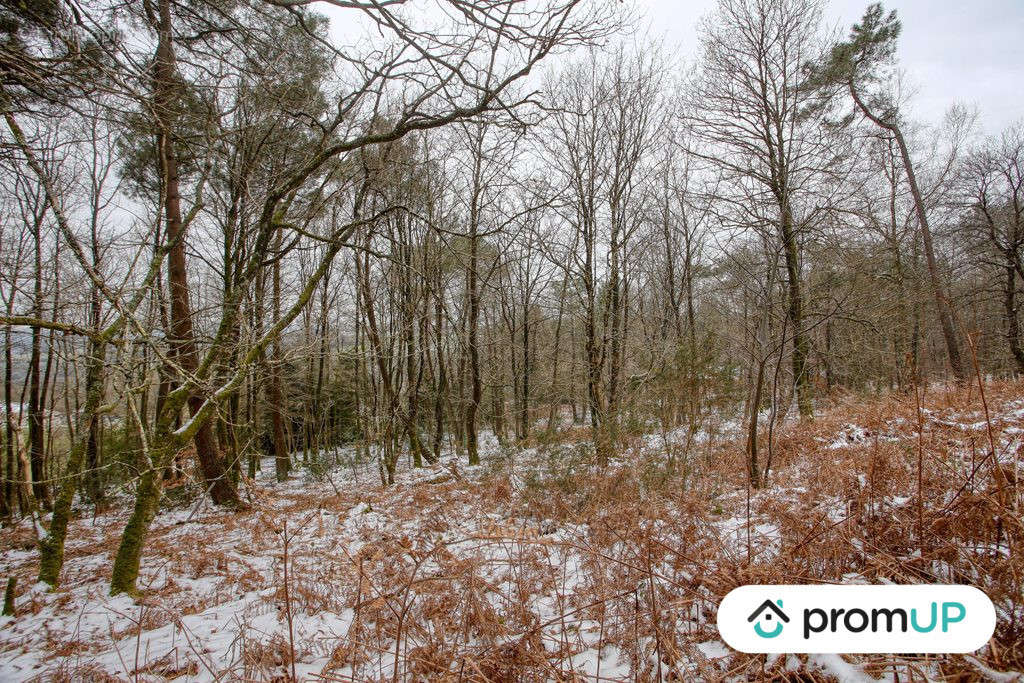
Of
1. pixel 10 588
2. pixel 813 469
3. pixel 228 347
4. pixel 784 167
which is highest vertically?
pixel 784 167

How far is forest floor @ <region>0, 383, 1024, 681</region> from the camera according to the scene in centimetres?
181

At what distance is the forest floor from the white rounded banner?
0.08 m

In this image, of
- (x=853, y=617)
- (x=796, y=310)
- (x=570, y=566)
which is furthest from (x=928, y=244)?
(x=853, y=617)

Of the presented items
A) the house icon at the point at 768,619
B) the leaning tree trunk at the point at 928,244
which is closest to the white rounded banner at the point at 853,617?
the house icon at the point at 768,619

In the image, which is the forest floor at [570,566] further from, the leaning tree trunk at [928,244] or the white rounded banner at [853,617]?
the leaning tree trunk at [928,244]

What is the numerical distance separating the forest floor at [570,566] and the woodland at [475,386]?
0.03 meters

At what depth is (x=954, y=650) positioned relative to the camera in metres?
1.32

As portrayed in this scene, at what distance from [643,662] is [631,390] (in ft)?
25.9

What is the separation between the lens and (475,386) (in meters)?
12.9

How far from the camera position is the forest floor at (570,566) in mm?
1814

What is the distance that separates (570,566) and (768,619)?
2.52 m

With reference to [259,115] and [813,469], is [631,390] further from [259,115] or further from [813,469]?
[259,115]

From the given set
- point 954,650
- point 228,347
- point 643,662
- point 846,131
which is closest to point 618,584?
point 643,662

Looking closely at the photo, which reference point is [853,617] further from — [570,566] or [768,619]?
[570,566]
